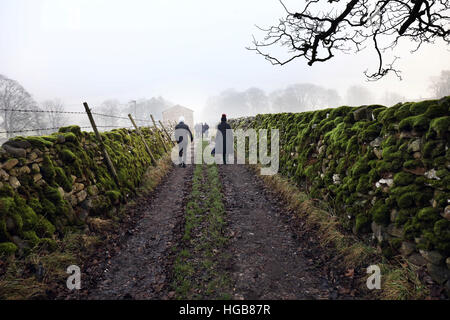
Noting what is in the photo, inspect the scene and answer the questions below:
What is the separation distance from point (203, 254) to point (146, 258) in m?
1.19

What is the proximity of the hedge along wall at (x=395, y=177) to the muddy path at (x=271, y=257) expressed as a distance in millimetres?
1134

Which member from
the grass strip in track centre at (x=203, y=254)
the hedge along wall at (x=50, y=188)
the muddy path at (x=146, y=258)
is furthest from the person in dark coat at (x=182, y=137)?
the hedge along wall at (x=50, y=188)

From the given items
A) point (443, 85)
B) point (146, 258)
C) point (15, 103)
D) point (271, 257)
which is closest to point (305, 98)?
point (443, 85)

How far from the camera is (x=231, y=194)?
27.0 feet

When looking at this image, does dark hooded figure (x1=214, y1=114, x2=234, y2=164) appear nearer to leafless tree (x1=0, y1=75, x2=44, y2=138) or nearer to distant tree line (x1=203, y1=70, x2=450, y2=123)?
leafless tree (x1=0, y1=75, x2=44, y2=138)

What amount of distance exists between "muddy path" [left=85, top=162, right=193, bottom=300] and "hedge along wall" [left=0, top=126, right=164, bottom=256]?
1.04 meters

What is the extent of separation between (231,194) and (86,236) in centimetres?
471

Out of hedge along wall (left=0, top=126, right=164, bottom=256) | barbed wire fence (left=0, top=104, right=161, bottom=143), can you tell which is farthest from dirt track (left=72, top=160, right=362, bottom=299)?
barbed wire fence (left=0, top=104, right=161, bottom=143)

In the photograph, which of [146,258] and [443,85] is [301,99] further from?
[146,258]

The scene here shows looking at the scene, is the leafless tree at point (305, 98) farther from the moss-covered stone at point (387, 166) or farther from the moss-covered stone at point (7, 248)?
the moss-covered stone at point (7, 248)

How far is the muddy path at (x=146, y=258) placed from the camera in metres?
3.72

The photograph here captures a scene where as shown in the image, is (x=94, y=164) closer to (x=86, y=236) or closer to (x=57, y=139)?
(x=57, y=139)

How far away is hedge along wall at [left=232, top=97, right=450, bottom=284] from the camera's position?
3.16 meters
